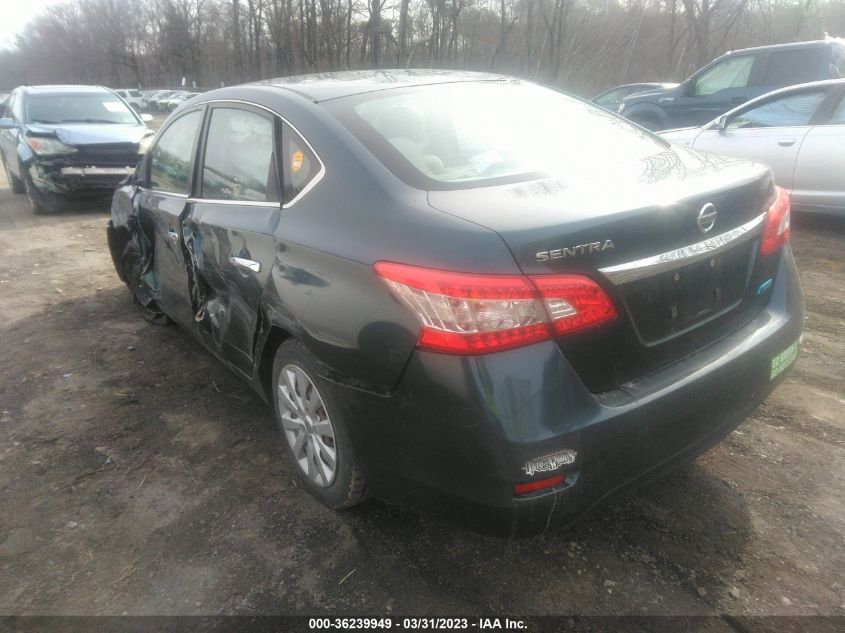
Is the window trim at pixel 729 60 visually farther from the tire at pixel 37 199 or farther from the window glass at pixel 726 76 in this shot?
the tire at pixel 37 199

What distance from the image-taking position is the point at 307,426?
Result: 8.09ft

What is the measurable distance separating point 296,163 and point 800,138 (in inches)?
226

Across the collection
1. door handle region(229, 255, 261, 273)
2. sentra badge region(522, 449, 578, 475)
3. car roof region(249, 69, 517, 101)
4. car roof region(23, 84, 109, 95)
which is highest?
car roof region(249, 69, 517, 101)

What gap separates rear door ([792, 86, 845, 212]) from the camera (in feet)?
19.2

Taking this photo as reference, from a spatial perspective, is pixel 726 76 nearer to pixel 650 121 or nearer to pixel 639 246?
pixel 650 121

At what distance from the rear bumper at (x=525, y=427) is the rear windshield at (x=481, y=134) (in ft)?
2.31

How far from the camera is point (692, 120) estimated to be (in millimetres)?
9953

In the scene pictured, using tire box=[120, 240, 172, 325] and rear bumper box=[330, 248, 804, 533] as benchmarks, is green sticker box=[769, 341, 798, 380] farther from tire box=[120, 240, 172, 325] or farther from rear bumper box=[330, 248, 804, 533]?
tire box=[120, 240, 172, 325]

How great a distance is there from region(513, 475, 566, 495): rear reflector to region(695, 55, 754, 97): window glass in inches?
377

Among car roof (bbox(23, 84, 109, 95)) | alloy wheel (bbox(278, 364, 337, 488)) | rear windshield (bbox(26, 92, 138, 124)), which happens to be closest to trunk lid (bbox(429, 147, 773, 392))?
alloy wheel (bbox(278, 364, 337, 488))

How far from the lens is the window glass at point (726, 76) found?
9.34m

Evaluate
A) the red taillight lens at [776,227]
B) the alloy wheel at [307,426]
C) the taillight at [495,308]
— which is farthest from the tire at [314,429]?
the red taillight lens at [776,227]

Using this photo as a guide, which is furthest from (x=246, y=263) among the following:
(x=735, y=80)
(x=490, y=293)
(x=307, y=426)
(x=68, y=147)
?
(x=735, y=80)

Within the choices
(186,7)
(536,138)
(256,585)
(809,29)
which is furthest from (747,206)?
(186,7)
